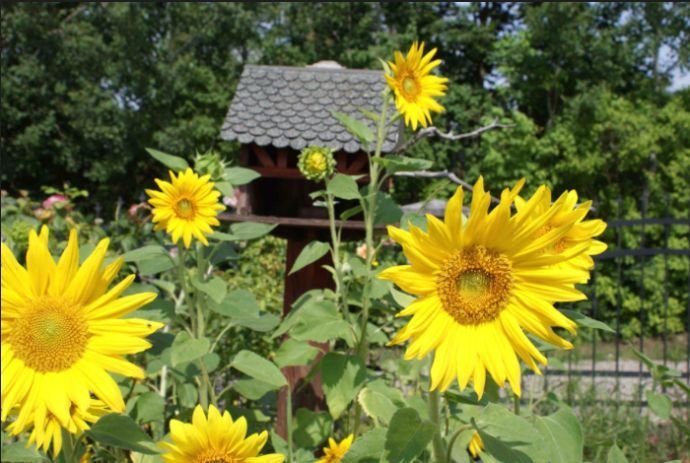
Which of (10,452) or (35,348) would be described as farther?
(10,452)

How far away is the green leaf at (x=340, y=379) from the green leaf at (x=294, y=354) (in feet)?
0.26

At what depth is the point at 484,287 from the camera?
79 centimetres

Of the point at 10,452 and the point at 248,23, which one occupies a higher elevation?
the point at 248,23

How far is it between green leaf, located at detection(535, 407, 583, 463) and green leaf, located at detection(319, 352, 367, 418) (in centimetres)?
28

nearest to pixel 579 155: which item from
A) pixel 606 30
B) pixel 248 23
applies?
pixel 606 30

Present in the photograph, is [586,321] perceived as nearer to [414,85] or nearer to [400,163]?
[400,163]

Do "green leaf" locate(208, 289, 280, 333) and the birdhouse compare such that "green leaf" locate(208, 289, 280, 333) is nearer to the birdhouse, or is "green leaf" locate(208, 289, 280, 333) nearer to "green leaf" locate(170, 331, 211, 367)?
"green leaf" locate(170, 331, 211, 367)

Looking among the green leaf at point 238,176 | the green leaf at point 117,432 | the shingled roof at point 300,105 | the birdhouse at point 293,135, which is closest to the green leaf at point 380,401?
the green leaf at point 117,432

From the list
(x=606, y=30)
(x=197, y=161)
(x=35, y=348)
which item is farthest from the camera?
(x=606, y=30)

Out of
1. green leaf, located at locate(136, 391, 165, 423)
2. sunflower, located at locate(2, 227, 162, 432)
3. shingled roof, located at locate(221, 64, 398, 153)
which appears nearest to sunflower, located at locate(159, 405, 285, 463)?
sunflower, located at locate(2, 227, 162, 432)

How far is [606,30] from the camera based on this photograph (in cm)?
1236

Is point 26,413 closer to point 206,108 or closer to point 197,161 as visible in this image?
point 197,161

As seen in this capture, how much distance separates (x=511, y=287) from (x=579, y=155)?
11.2 meters

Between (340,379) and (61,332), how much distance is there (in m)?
0.58
